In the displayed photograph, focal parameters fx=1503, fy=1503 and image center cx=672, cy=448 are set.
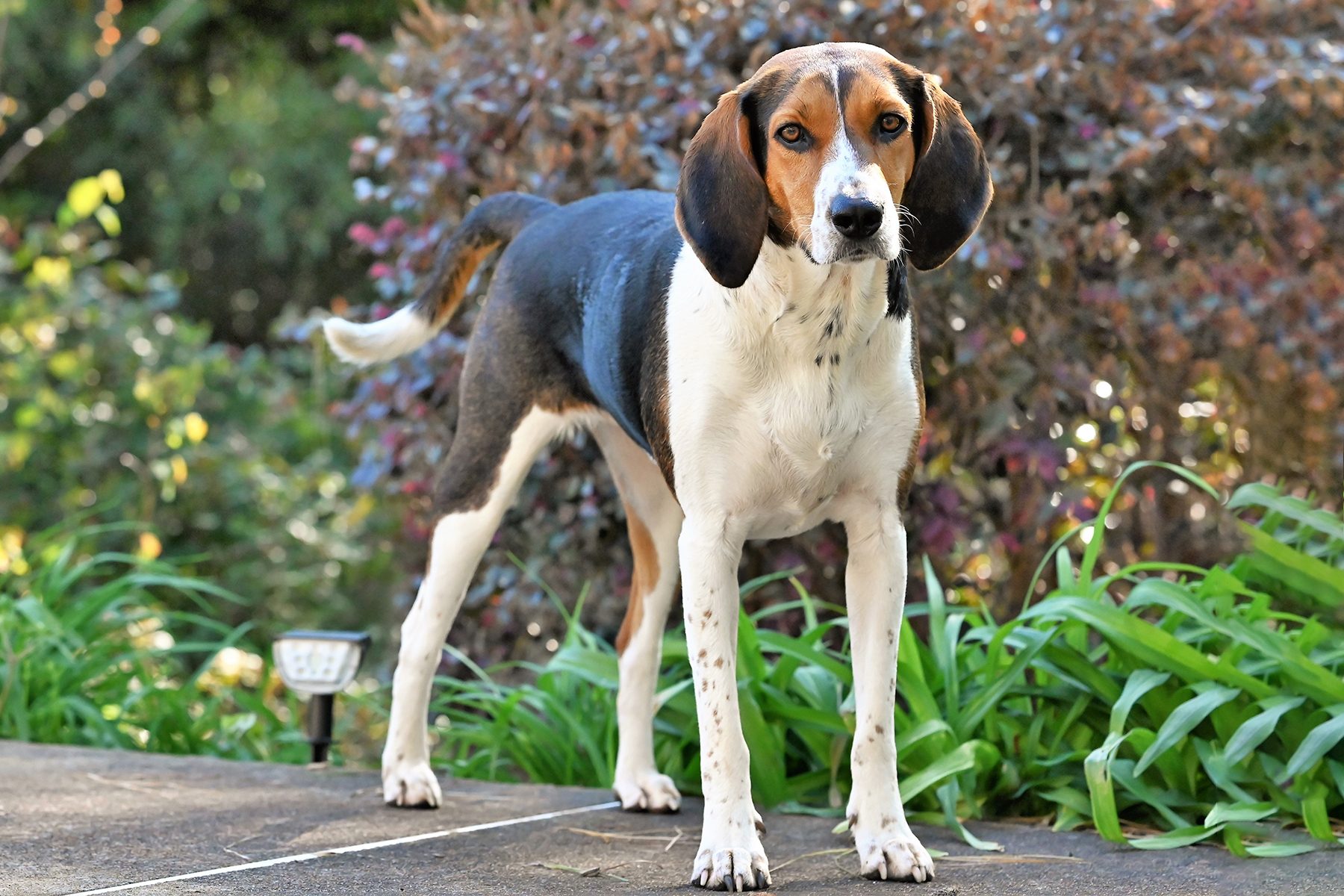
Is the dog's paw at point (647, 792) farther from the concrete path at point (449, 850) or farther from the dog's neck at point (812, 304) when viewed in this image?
the dog's neck at point (812, 304)

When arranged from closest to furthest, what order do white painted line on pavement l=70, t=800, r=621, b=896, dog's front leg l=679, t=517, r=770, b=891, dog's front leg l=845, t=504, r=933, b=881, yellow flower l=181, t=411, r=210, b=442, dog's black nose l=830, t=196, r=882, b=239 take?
dog's black nose l=830, t=196, r=882, b=239
white painted line on pavement l=70, t=800, r=621, b=896
dog's front leg l=679, t=517, r=770, b=891
dog's front leg l=845, t=504, r=933, b=881
yellow flower l=181, t=411, r=210, b=442

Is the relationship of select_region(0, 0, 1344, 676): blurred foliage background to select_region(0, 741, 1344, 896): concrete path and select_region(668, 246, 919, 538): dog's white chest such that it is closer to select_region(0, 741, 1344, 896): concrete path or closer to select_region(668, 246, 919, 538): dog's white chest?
select_region(0, 741, 1344, 896): concrete path

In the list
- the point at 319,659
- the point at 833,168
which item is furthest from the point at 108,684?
the point at 833,168

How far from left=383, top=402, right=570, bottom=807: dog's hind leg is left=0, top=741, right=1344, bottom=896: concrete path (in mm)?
123

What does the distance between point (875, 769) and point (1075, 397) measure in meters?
1.84

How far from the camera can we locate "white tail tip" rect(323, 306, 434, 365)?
13.8ft

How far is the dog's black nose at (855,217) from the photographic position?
2.74 meters

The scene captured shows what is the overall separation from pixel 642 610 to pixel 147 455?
14.0 ft

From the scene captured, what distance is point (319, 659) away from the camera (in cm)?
442

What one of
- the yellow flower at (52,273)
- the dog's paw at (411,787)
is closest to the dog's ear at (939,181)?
the dog's paw at (411,787)

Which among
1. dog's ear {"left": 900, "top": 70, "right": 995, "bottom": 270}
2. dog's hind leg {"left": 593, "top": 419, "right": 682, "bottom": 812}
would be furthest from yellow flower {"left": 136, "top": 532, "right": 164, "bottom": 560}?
dog's ear {"left": 900, "top": 70, "right": 995, "bottom": 270}

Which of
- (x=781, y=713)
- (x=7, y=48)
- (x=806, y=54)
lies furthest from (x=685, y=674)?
(x=7, y=48)

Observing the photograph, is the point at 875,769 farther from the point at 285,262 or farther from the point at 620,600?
the point at 285,262

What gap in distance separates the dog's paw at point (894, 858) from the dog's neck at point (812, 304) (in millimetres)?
977
